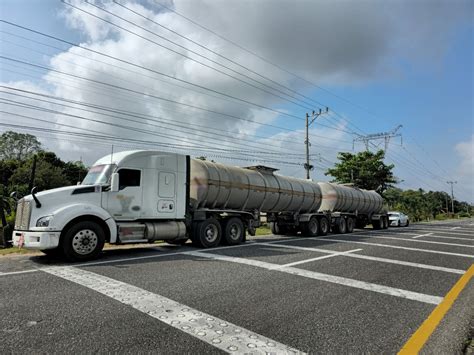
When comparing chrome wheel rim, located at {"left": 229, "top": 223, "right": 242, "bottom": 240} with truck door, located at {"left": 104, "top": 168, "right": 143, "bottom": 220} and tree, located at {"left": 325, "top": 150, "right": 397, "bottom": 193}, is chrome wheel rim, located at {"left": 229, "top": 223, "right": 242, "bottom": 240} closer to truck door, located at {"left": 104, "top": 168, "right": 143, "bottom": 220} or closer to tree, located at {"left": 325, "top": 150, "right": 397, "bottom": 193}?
truck door, located at {"left": 104, "top": 168, "right": 143, "bottom": 220}

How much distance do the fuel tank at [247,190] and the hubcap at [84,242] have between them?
13.1 feet

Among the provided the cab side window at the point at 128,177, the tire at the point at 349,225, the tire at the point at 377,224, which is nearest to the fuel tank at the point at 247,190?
the cab side window at the point at 128,177

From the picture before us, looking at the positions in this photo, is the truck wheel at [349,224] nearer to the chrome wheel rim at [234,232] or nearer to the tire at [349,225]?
the tire at [349,225]

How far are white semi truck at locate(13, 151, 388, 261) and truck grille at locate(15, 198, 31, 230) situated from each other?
2 centimetres

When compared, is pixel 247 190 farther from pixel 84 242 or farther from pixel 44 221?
pixel 44 221

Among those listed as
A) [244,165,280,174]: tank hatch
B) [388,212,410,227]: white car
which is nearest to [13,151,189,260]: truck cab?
[244,165,280,174]: tank hatch

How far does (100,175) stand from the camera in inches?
383

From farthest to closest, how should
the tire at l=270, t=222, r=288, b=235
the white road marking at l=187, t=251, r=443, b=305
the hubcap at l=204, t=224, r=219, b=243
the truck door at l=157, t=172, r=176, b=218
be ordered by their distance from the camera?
the tire at l=270, t=222, r=288, b=235, the hubcap at l=204, t=224, r=219, b=243, the truck door at l=157, t=172, r=176, b=218, the white road marking at l=187, t=251, r=443, b=305

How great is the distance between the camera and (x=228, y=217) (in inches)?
506

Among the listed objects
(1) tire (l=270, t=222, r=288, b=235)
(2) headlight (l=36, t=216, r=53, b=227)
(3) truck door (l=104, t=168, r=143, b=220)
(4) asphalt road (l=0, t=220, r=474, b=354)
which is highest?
(3) truck door (l=104, t=168, r=143, b=220)

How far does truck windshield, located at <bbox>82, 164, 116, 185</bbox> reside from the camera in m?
9.56

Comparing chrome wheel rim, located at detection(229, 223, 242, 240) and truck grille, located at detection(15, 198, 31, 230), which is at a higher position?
truck grille, located at detection(15, 198, 31, 230)

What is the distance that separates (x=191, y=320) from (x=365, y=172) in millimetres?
Answer: 41833

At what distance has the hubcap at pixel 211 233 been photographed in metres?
11.7
